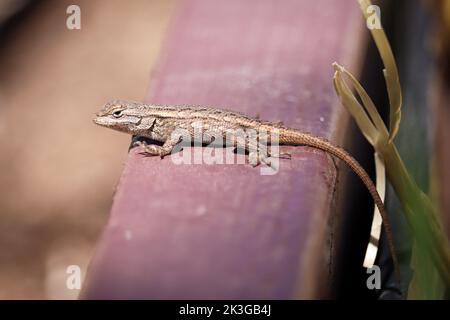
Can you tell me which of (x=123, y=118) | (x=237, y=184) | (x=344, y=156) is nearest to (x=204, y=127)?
(x=123, y=118)

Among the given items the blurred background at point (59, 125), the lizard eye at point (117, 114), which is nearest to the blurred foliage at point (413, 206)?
the lizard eye at point (117, 114)

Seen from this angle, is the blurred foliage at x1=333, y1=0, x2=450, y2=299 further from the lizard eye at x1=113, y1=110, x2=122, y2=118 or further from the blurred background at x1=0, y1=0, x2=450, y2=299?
the lizard eye at x1=113, y1=110, x2=122, y2=118

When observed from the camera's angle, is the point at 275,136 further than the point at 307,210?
Yes

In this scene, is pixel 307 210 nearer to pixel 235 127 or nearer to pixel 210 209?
pixel 210 209

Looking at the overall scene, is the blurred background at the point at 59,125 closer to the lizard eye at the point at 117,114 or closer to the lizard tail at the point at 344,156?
the lizard eye at the point at 117,114

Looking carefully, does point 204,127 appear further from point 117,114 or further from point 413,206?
point 413,206

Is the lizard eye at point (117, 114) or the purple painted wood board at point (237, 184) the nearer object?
the purple painted wood board at point (237, 184)
